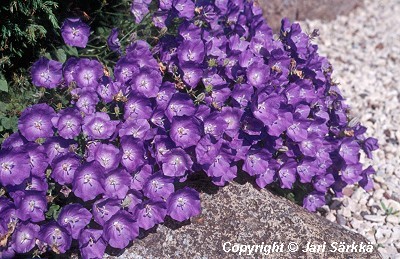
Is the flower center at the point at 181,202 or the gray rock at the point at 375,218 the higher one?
the flower center at the point at 181,202

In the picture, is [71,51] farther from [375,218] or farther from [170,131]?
[375,218]

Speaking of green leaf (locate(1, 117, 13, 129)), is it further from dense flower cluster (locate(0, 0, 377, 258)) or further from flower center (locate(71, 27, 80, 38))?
flower center (locate(71, 27, 80, 38))

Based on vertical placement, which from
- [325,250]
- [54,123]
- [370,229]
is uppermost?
[54,123]

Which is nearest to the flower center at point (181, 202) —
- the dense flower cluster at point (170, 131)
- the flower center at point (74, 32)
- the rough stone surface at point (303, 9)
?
the dense flower cluster at point (170, 131)

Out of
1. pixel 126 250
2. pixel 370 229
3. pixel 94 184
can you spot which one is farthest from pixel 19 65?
pixel 370 229

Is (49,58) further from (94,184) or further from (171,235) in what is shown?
(171,235)

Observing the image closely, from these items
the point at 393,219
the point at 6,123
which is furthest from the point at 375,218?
the point at 6,123

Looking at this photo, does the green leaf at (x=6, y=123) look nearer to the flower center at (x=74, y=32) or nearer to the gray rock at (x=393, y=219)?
the flower center at (x=74, y=32)
